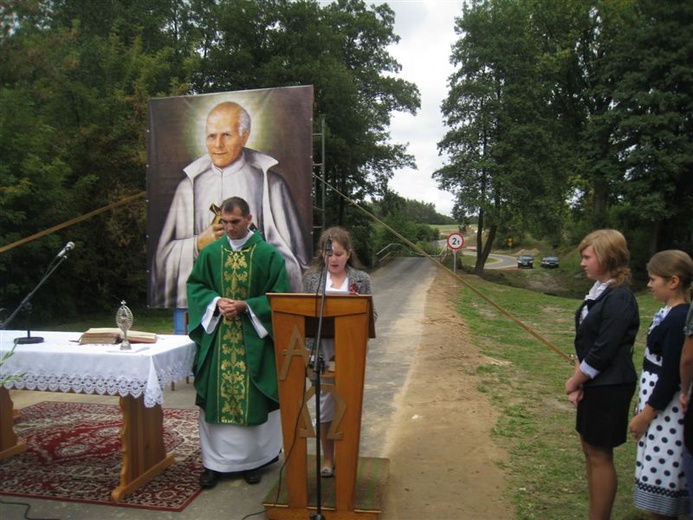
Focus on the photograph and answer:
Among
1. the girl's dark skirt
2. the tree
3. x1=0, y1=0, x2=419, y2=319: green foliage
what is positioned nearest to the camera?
the girl's dark skirt

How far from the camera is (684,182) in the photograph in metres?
25.2

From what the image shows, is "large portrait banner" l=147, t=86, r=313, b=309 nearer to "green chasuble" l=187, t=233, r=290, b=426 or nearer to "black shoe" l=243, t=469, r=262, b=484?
"green chasuble" l=187, t=233, r=290, b=426

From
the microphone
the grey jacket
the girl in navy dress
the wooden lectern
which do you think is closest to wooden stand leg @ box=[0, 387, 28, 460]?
the microphone

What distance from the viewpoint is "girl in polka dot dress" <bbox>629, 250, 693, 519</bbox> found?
271cm

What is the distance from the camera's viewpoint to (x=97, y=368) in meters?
3.54

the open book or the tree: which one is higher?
the tree

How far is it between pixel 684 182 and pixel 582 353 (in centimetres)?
2655

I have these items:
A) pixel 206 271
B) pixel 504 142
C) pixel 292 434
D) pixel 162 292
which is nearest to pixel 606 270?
pixel 292 434

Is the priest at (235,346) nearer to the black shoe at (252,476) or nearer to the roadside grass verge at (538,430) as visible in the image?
the black shoe at (252,476)

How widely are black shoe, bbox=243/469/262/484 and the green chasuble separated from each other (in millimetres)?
363

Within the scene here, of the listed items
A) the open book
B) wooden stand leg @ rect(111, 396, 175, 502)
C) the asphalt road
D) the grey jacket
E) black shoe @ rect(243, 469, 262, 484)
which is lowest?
the asphalt road

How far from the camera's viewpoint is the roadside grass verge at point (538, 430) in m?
3.58

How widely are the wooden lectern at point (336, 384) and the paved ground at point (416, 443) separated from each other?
1.14ft

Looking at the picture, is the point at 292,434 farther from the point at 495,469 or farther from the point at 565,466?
the point at 565,466
